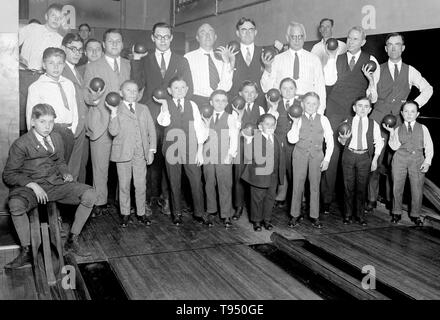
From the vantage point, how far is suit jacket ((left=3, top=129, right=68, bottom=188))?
161 inches

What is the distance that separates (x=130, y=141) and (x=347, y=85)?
2.62 m

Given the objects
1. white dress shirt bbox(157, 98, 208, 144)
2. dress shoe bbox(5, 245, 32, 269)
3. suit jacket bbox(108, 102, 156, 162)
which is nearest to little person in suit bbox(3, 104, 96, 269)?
dress shoe bbox(5, 245, 32, 269)

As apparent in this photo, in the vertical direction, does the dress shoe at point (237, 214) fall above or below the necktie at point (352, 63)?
below

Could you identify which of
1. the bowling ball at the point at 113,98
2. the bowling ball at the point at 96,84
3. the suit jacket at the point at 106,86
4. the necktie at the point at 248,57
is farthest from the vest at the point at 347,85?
the bowling ball at the point at 96,84

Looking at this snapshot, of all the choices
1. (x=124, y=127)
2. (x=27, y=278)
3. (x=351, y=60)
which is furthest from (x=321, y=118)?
(x=27, y=278)

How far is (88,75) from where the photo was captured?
519 cm

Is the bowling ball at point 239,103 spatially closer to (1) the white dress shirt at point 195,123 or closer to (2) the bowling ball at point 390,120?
(1) the white dress shirt at point 195,123

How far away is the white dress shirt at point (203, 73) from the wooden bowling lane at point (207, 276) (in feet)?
6.40

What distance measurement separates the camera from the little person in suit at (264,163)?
4879 millimetres

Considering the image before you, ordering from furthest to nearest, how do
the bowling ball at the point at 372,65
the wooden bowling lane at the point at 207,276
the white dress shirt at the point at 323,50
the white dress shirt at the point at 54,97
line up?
the white dress shirt at the point at 323,50, the bowling ball at the point at 372,65, the white dress shirt at the point at 54,97, the wooden bowling lane at the point at 207,276

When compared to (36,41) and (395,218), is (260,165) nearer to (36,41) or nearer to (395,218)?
(395,218)

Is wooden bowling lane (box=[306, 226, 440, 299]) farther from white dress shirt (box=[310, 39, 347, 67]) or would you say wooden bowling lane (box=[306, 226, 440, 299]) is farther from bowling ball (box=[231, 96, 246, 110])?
white dress shirt (box=[310, 39, 347, 67])

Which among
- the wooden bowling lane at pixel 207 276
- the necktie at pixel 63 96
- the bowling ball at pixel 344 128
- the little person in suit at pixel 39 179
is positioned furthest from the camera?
the bowling ball at pixel 344 128

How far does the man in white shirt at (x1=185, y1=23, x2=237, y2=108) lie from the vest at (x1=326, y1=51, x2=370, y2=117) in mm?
1270
